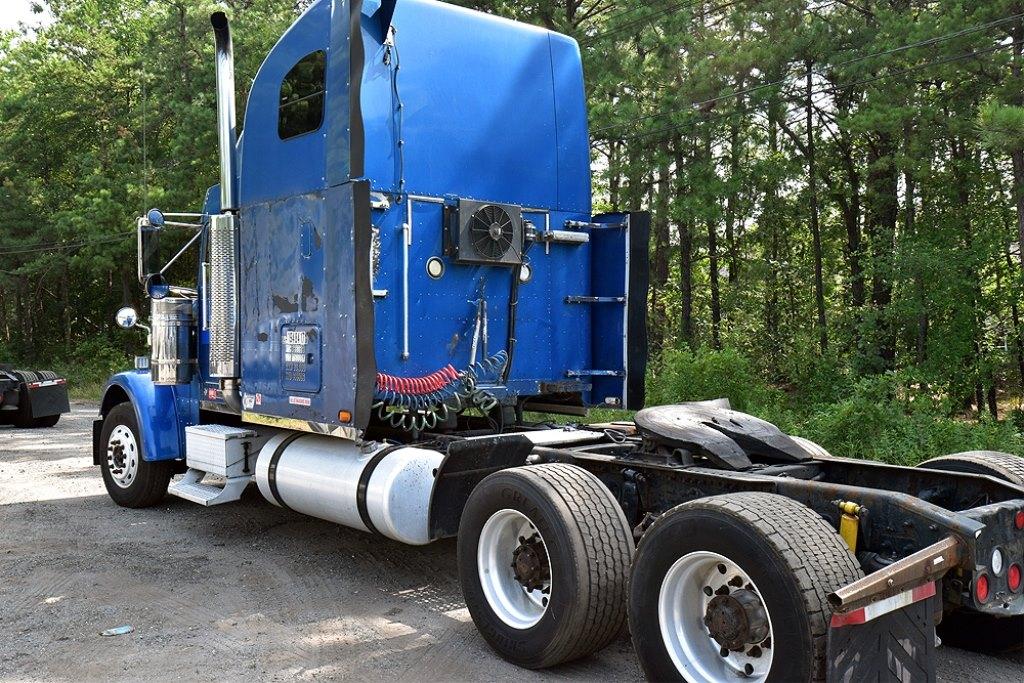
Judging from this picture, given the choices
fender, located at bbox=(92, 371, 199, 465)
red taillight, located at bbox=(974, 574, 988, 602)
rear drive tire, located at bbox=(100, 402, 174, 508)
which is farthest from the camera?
rear drive tire, located at bbox=(100, 402, 174, 508)

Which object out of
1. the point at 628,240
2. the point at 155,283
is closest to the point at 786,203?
the point at 628,240

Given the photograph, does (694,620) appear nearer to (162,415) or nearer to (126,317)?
(162,415)

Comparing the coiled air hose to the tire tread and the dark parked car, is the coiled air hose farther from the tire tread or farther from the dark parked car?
the dark parked car

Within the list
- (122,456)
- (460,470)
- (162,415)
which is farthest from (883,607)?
(122,456)

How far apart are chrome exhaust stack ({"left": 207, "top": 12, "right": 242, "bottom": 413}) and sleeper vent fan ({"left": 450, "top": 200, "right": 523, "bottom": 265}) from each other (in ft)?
6.73

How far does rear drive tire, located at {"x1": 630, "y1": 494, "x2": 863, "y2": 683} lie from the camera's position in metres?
3.29

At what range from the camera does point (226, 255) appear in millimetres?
7137

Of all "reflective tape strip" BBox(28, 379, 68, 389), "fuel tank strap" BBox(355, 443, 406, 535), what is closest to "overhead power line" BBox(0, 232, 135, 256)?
"reflective tape strip" BBox(28, 379, 68, 389)

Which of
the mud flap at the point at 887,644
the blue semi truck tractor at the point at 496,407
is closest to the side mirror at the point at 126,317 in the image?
the blue semi truck tractor at the point at 496,407

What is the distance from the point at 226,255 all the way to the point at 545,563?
13.2 feet

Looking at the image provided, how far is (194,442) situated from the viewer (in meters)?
7.37

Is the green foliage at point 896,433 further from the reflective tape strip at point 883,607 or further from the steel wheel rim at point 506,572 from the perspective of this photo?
the reflective tape strip at point 883,607

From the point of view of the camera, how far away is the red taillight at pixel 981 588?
11.5ft

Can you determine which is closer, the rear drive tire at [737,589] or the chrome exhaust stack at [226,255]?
the rear drive tire at [737,589]
